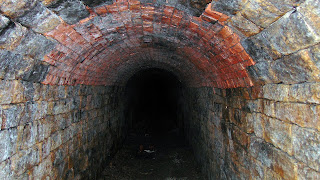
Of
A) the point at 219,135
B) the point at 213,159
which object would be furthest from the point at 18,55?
the point at 213,159

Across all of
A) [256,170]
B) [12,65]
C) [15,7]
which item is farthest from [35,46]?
[256,170]

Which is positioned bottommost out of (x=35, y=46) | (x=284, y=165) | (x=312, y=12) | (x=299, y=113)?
(x=284, y=165)

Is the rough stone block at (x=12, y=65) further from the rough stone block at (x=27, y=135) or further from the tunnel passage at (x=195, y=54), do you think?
the rough stone block at (x=27, y=135)

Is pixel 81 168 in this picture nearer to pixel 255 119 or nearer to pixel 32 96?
pixel 32 96

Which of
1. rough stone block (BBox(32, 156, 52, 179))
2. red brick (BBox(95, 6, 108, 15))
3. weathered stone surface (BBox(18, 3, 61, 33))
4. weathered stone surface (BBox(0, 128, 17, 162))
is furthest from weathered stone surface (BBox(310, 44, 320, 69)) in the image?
rough stone block (BBox(32, 156, 52, 179))

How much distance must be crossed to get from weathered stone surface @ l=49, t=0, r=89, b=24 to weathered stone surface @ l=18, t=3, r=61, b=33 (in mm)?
75

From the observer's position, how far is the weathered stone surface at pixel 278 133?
2.68m

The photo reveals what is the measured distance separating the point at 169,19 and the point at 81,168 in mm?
4094

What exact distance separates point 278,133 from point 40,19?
10.1ft

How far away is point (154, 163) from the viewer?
8023mm

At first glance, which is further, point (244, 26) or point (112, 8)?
point (112, 8)

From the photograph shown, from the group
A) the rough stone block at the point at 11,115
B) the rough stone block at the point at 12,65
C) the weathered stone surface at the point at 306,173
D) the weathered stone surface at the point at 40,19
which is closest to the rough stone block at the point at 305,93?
the weathered stone surface at the point at 306,173

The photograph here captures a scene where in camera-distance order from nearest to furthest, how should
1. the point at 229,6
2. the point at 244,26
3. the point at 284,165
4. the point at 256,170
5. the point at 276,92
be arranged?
the point at 229,6 → the point at 244,26 → the point at 284,165 → the point at 276,92 → the point at 256,170

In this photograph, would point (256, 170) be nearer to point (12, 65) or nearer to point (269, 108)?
point (269, 108)
